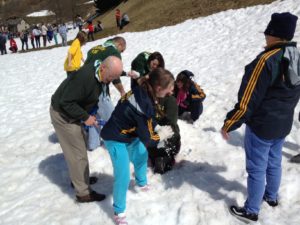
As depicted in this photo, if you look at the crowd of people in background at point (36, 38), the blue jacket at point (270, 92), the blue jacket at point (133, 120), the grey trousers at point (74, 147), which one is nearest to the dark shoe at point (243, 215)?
the blue jacket at point (270, 92)

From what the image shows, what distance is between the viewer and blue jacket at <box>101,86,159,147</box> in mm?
3941

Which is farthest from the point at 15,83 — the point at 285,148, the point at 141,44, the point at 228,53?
the point at 285,148

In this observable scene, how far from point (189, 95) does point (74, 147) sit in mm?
2985

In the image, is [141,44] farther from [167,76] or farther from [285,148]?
[167,76]

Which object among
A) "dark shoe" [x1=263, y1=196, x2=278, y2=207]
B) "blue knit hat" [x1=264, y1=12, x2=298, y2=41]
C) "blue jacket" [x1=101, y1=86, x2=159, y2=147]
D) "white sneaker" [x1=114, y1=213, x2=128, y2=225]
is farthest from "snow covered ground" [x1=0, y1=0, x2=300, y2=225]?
"blue knit hat" [x1=264, y1=12, x2=298, y2=41]

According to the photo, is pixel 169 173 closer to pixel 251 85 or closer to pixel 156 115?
pixel 156 115

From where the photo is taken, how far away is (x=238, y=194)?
193 inches

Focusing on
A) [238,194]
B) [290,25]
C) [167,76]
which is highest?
[290,25]

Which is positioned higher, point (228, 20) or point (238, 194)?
point (228, 20)

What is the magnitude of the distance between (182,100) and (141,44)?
1003 cm

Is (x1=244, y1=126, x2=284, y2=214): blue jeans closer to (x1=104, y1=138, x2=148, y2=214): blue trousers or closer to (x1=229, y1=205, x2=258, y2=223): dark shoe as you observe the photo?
(x1=229, y1=205, x2=258, y2=223): dark shoe

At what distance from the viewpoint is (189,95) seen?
7.25 m

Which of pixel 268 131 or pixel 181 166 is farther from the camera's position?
pixel 181 166

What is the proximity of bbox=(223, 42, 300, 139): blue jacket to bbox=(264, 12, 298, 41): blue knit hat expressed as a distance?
0.10 m
